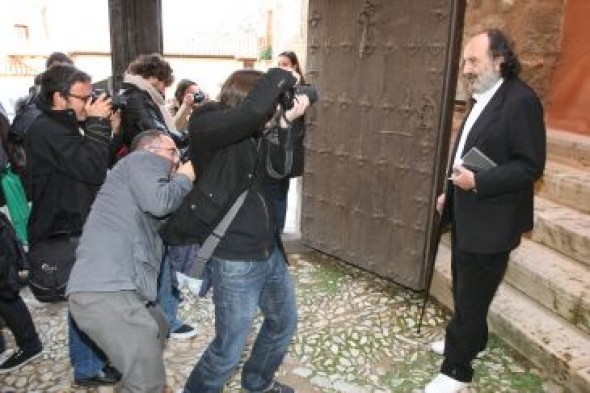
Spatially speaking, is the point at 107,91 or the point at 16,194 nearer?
the point at 107,91

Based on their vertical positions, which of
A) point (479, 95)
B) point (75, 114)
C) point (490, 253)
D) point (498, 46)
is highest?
point (498, 46)

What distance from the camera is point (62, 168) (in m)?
2.65

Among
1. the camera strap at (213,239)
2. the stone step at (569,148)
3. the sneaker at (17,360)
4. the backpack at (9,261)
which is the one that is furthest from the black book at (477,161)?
the sneaker at (17,360)

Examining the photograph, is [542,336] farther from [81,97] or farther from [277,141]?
[81,97]

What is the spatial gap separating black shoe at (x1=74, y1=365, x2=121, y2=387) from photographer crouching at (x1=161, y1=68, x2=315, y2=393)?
0.62m

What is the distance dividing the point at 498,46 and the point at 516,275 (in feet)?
6.06

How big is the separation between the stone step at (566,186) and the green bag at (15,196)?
12.7 ft

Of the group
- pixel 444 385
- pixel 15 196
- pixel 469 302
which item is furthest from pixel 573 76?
pixel 15 196

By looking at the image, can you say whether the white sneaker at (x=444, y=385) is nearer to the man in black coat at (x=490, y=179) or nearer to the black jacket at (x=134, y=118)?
the man in black coat at (x=490, y=179)

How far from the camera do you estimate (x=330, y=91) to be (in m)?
4.33

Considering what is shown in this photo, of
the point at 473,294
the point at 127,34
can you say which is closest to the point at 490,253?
the point at 473,294

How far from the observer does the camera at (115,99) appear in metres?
2.75

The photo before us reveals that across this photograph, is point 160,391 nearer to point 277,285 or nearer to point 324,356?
point 277,285

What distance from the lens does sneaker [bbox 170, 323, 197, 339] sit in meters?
3.35
